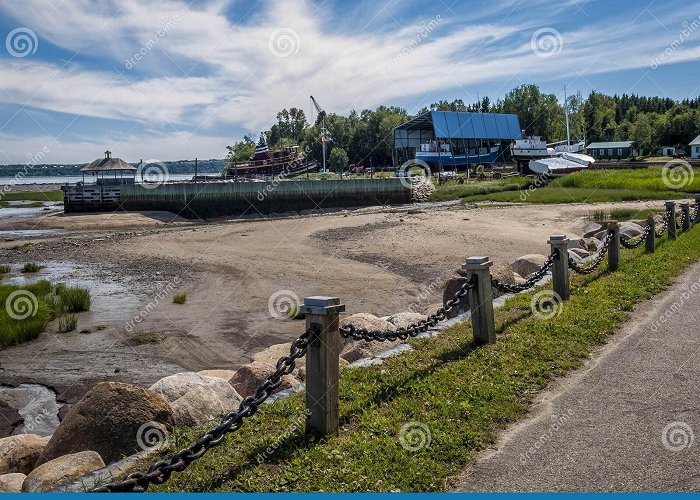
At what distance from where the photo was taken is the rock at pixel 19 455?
6.44 metres

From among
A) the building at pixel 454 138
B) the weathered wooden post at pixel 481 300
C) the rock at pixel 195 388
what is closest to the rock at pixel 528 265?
the weathered wooden post at pixel 481 300

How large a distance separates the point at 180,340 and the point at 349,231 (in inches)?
772

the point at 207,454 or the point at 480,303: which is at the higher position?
the point at 480,303

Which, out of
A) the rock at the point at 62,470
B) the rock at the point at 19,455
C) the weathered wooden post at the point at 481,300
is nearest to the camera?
the rock at the point at 62,470

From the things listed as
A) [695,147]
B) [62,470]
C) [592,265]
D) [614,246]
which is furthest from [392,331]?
[695,147]

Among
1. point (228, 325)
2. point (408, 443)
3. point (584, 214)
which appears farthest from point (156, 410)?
point (584, 214)

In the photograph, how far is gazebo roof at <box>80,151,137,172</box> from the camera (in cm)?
5878

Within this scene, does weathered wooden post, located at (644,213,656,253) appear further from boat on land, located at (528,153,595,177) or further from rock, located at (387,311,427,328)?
boat on land, located at (528,153,595,177)

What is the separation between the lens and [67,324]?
14.8 m

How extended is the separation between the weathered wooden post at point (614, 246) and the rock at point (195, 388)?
8.92 metres

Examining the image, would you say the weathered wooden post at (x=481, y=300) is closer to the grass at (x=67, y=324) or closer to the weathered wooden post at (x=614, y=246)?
Result: the weathered wooden post at (x=614, y=246)

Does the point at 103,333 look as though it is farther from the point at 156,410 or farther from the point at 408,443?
the point at 408,443

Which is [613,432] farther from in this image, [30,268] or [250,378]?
[30,268]

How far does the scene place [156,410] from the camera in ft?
19.7
